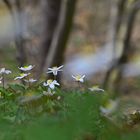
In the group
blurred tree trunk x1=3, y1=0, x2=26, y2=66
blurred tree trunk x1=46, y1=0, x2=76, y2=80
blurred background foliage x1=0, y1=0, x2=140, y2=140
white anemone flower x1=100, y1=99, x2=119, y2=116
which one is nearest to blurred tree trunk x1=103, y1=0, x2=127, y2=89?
blurred background foliage x1=0, y1=0, x2=140, y2=140

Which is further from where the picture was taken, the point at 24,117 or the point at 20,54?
the point at 20,54

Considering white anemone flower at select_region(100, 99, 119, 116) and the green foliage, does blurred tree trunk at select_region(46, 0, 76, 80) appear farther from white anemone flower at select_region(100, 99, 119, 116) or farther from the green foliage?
white anemone flower at select_region(100, 99, 119, 116)

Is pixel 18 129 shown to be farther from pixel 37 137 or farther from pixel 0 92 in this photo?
pixel 0 92

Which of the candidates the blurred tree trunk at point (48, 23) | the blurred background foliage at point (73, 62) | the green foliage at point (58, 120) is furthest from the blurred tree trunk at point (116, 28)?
the green foliage at point (58, 120)

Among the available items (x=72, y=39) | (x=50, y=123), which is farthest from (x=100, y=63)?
(x=50, y=123)

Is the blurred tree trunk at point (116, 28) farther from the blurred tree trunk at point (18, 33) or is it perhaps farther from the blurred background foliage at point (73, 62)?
the blurred tree trunk at point (18, 33)

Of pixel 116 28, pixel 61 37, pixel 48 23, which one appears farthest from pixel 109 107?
pixel 116 28
